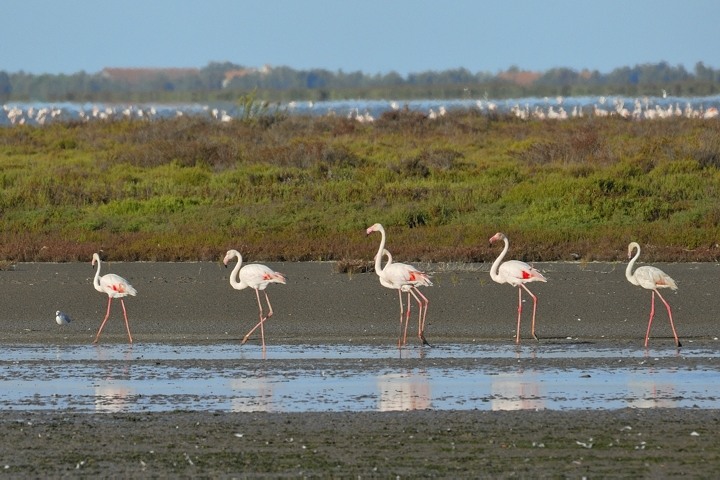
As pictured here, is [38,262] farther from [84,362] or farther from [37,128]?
[37,128]

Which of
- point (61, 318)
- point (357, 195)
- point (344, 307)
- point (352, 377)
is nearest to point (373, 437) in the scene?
point (352, 377)

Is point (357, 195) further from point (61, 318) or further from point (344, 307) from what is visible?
point (61, 318)

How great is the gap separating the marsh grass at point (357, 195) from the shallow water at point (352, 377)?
632 centimetres

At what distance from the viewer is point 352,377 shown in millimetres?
11781

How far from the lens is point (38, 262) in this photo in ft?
70.3

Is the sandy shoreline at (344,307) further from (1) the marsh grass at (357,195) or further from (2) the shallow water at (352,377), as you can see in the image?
(1) the marsh grass at (357,195)

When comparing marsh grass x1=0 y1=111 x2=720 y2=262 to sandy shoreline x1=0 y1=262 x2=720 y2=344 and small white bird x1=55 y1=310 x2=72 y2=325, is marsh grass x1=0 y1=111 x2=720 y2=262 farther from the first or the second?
small white bird x1=55 y1=310 x2=72 y2=325

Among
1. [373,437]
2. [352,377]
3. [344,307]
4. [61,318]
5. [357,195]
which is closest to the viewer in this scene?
[373,437]

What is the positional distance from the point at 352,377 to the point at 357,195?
15.9 m

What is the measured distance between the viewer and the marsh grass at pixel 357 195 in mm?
22328

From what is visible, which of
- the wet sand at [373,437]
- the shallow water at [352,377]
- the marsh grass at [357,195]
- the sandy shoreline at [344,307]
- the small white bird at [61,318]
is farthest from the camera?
the marsh grass at [357,195]

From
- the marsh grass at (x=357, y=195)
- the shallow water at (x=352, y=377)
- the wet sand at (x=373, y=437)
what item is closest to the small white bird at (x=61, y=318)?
the wet sand at (x=373, y=437)

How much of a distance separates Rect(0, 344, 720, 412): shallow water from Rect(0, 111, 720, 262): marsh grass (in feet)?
20.7

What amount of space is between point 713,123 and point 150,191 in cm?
1821
